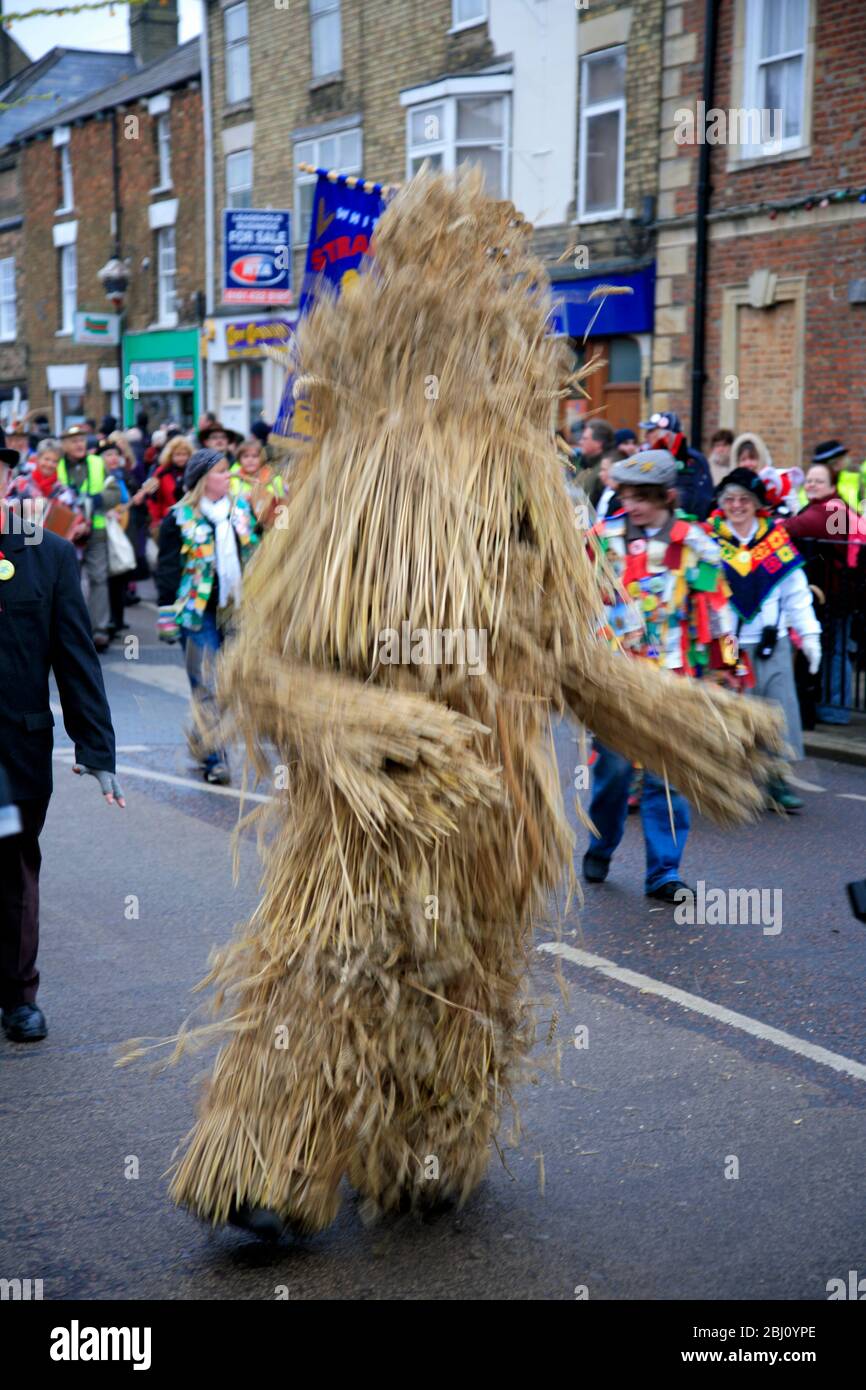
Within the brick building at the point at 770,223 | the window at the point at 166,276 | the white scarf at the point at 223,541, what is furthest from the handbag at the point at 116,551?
the window at the point at 166,276

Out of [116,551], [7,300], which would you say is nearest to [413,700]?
[116,551]

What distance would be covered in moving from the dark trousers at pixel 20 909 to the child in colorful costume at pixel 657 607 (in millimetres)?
2602

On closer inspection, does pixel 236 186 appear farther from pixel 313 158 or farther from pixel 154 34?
pixel 154 34

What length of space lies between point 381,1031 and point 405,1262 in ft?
1.83

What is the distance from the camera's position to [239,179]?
27609 mm

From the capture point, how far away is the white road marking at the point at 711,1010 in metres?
4.74

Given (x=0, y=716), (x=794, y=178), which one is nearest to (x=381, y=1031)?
(x=0, y=716)

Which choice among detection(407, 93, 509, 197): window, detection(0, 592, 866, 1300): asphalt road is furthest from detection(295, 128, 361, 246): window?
detection(0, 592, 866, 1300): asphalt road

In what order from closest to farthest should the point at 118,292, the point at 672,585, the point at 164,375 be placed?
the point at 672,585 < the point at 164,375 < the point at 118,292

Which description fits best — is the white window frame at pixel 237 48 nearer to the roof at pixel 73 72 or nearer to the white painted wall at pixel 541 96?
the white painted wall at pixel 541 96

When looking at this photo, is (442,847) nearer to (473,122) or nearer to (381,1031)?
(381,1031)

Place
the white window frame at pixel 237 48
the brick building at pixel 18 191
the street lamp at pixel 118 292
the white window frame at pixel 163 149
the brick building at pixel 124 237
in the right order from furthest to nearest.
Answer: the brick building at pixel 18 191, the street lamp at pixel 118 292, the white window frame at pixel 163 149, the brick building at pixel 124 237, the white window frame at pixel 237 48

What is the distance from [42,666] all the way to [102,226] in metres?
30.1

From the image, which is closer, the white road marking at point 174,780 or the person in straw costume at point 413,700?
the person in straw costume at point 413,700
